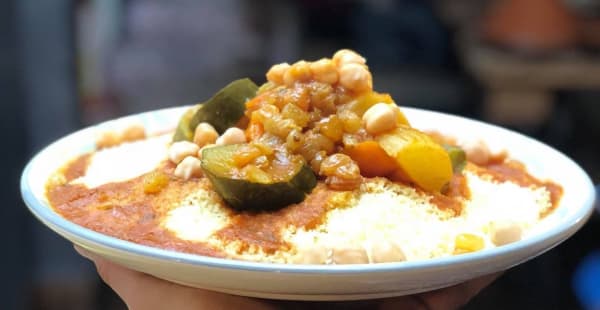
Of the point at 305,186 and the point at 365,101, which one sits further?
the point at 365,101

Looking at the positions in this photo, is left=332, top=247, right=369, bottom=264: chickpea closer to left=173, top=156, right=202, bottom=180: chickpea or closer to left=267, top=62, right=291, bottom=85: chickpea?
left=173, top=156, right=202, bottom=180: chickpea

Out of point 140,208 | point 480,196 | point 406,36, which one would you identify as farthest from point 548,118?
point 140,208

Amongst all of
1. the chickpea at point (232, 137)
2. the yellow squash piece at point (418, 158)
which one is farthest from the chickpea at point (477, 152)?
the chickpea at point (232, 137)

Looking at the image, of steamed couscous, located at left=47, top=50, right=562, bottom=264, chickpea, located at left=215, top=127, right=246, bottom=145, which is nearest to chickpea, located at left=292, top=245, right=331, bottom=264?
steamed couscous, located at left=47, top=50, right=562, bottom=264

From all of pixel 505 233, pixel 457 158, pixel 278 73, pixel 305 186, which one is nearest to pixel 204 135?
pixel 278 73

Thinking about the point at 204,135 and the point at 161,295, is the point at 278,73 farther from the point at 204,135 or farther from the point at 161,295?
the point at 161,295

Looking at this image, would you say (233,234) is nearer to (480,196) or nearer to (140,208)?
(140,208)

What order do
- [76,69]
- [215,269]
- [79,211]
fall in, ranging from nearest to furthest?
[215,269], [79,211], [76,69]

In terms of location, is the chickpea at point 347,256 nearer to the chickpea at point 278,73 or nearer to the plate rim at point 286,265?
the plate rim at point 286,265
